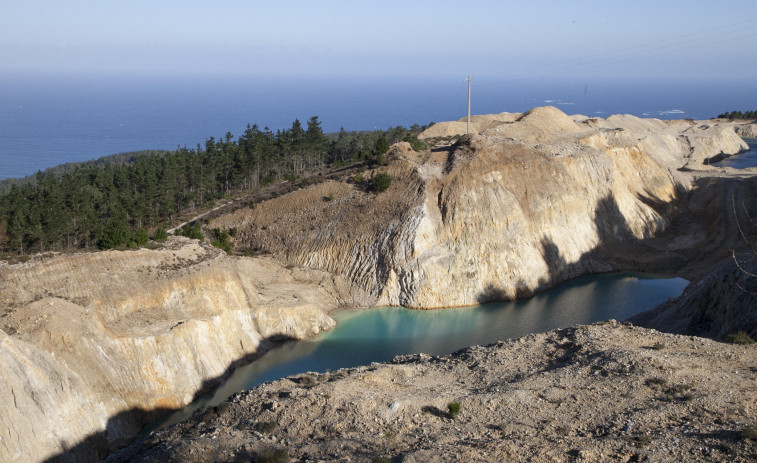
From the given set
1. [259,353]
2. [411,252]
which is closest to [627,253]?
[411,252]

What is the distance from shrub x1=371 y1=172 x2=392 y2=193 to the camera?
49656 mm

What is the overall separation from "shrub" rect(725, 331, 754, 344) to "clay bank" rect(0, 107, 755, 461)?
207 inches

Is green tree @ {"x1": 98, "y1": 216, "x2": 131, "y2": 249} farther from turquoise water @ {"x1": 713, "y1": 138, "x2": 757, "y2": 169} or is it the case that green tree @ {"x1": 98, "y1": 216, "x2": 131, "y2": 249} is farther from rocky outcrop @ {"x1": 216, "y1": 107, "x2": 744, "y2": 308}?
turquoise water @ {"x1": 713, "y1": 138, "x2": 757, "y2": 169}

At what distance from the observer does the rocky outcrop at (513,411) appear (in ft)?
60.1

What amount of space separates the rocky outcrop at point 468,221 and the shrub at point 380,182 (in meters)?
0.53

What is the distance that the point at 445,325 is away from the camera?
134ft

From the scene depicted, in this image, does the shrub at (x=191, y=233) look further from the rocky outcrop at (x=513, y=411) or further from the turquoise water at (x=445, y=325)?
the rocky outcrop at (x=513, y=411)

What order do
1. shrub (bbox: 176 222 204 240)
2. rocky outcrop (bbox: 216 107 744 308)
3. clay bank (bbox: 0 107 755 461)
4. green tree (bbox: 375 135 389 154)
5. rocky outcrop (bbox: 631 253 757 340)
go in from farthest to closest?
green tree (bbox: 375 135 389 154) → rocky outcrop (bbox: 216 107 744 308) → shrub (bbox: 176 222 204 240) → rocky outcrop (bbox: 631 253 757 340) → clay bank (bbox: 0 107 755 461)

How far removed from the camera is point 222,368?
3288 centimetres

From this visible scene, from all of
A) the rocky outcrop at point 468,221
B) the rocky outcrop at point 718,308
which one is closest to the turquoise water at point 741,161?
the rocky outcrop at point 468,221

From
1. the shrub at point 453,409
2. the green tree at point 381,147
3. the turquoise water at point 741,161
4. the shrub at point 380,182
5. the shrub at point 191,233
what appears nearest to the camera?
the shrub at point 453,409

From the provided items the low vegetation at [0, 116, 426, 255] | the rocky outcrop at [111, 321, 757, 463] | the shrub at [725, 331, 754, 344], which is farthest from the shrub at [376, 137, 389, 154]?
the shrub at [725, 331, 754, 344]

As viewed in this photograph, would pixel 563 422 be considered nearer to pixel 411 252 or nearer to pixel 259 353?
pixel 259 353

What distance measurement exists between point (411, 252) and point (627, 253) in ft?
66.8
